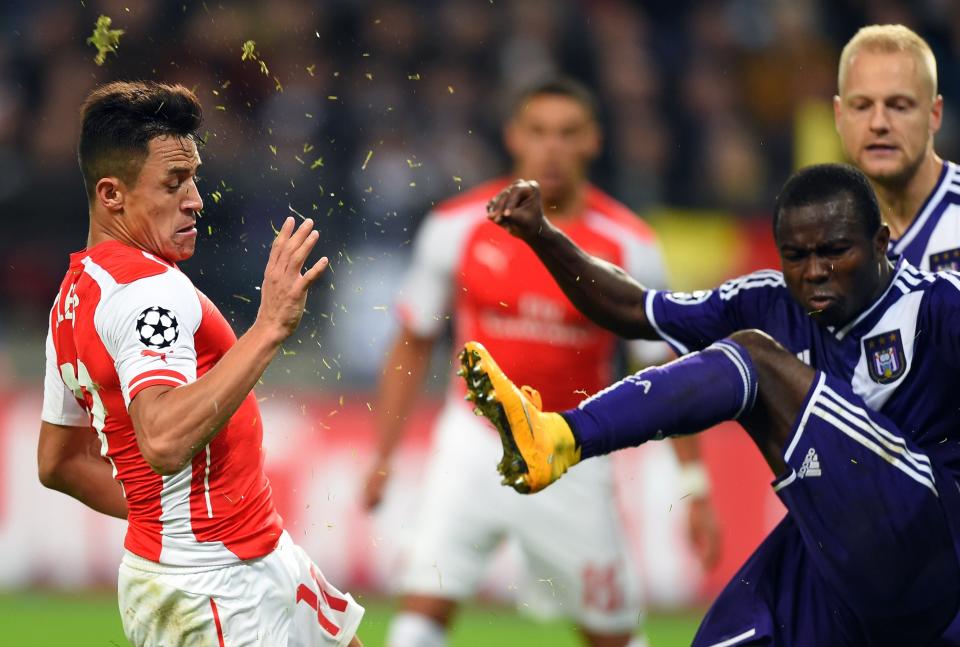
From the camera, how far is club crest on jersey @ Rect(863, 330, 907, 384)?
4.27 metres

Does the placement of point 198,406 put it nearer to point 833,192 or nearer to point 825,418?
point 825,418

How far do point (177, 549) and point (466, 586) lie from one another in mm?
2506

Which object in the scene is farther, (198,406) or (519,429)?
(519,429)

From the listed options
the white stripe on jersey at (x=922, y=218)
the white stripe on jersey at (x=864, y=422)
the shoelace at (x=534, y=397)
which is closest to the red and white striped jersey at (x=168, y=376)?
the shoelace at (x=534, y=397)

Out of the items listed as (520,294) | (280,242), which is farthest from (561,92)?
(280,242)

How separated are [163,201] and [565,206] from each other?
3007 mm

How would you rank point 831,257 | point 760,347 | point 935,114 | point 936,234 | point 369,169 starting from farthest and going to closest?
point 369,169 < point 935,114 < point 936,234 < point 831,257 < point 760,347

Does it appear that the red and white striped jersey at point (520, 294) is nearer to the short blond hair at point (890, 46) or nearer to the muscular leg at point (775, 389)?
the short blond hair at point (890, 46)

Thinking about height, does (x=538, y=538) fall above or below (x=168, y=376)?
below

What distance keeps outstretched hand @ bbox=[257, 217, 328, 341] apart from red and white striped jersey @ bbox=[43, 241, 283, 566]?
0.25 m

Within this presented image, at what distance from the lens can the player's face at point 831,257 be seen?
13.9ft

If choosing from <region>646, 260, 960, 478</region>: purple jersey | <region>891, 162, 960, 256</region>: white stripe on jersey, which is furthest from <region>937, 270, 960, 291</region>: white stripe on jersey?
<region>891, 162, 960, 256</region>: white stripe on jersey

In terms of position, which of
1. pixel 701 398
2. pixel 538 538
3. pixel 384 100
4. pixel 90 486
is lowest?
pixel 538 538

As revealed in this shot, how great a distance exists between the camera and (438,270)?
22.1ft
